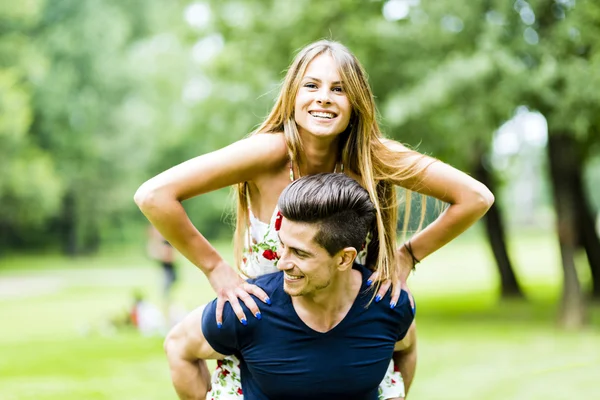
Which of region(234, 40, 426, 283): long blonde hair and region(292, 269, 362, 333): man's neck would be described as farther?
region(234, 40, 426, 283): long blonde hair

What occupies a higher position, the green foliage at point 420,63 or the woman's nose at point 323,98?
the green foliage at point 420,63

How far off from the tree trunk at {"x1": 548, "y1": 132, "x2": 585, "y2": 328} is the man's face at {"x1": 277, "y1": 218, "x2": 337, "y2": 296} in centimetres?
966

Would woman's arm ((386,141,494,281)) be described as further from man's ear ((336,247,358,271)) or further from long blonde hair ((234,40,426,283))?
man's ear ((336,247,358,271))

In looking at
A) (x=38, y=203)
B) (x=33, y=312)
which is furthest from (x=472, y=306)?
(x=38, y=203)

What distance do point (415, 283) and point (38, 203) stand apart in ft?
50.3

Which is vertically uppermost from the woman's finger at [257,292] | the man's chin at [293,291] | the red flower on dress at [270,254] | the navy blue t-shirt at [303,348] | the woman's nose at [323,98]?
the woman's nose at [323,98]

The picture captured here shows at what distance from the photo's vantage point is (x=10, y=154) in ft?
96.4

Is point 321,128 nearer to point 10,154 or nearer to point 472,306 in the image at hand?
point 472,306

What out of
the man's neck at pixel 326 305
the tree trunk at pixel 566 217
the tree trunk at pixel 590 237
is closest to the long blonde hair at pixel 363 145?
Result: the man's neck at pixel 326 305

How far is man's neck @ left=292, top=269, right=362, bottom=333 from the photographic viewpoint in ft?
9.25

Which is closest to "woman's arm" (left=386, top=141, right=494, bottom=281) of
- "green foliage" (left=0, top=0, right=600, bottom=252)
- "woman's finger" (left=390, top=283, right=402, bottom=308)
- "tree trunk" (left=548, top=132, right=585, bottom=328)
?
"woman's finger" (left=390, top=283, right=402, bottom=308)

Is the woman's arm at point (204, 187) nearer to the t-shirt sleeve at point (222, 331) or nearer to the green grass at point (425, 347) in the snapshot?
the t-shirt sleeve at point (222, 331)

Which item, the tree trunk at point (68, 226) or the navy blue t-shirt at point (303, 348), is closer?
the navy blue t-shirt at point (303, 348)

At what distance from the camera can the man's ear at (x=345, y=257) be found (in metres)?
2.78
